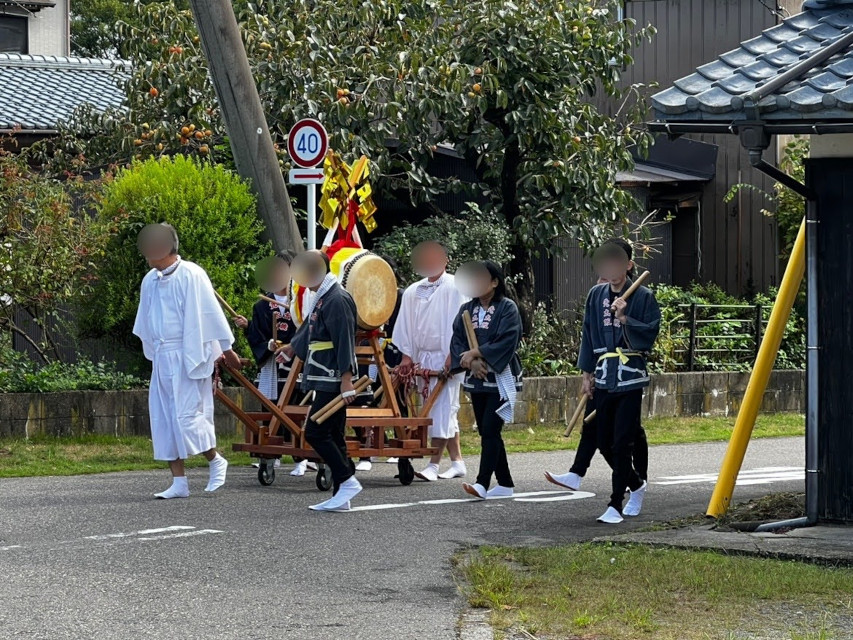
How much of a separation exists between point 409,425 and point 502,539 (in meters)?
2.96

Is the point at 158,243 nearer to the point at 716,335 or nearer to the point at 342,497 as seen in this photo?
the point at 342,497

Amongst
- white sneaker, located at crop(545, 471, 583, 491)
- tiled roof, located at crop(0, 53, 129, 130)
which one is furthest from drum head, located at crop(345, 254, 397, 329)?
tiled roof, located at crop(0, 53, 129, 130)

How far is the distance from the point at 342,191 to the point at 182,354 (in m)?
2.63

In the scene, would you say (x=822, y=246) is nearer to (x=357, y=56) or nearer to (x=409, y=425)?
(x=409, y=425)

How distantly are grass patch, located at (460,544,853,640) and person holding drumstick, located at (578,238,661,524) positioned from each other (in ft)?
5.35

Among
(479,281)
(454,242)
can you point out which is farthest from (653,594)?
A: (454,242)

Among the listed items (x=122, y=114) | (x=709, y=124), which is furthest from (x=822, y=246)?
(x=122, y=114)

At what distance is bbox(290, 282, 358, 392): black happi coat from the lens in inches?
404

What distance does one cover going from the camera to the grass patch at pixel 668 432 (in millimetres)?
15445

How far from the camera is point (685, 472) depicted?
1331 centimetres

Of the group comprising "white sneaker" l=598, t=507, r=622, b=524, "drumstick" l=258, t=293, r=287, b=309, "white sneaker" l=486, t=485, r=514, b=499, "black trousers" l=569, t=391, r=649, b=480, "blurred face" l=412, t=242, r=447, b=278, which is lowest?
"white sneaker" l=598, t=507, r=622, b=524

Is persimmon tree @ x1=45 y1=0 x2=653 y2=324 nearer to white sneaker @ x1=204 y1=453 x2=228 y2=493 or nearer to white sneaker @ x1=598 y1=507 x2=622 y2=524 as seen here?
white sneaker @ x1=204 y1=453 x2=228 y2=493

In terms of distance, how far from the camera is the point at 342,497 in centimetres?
1016

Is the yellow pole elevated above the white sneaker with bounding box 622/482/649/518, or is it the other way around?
the yellow pole
